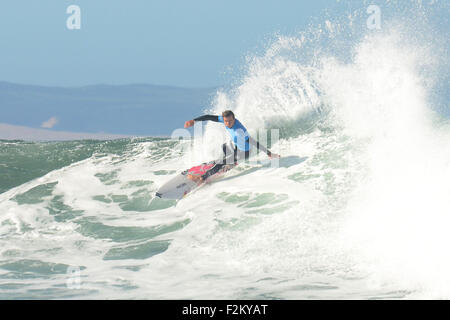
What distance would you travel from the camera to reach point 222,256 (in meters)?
5.77

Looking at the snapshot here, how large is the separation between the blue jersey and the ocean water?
51cm

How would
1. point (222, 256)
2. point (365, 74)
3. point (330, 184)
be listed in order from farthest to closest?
point (365, 74) < point (330, 184) < point (222, 256)

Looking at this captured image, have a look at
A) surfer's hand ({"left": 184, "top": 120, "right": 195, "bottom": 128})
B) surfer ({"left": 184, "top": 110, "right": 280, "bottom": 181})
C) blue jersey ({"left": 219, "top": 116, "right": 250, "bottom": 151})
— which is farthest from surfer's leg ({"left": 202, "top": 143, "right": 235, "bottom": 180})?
surfer's hand ({"left": 184, "top": 120, "right": 195, "bottom": 128})

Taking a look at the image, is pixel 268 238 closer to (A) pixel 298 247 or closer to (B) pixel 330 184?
(A) pixel 298 247

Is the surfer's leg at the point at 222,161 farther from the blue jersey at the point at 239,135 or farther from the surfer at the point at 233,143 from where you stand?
the blue jersey at the point at 239,135

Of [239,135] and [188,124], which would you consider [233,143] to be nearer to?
[239,135]

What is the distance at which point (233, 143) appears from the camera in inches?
338

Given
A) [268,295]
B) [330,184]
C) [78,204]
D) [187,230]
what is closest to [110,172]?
[78,204]

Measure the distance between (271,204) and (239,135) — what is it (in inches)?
57.8

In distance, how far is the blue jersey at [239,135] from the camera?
27.2 feet

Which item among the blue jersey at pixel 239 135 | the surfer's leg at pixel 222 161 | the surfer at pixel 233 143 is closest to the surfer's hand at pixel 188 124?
the surfer at pixel 233 143

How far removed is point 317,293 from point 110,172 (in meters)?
6.07

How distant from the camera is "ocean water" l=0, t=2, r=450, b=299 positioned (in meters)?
5.01

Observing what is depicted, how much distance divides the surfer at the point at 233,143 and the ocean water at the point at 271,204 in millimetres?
266
